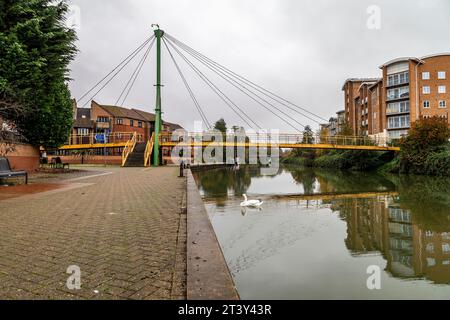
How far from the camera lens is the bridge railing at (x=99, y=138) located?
1399 inches

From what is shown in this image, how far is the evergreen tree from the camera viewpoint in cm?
1077

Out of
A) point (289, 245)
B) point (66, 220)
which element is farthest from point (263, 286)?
point (66, 220)

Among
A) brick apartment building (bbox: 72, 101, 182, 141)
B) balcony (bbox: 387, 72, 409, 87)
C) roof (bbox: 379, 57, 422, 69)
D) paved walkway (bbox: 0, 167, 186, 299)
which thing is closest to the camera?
paved walkway (bbox: 0, 167, 186, 299)

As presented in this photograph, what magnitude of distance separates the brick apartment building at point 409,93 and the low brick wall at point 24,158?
42.4 meters

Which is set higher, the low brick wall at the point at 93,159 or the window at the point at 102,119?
the window at the point at 102,119

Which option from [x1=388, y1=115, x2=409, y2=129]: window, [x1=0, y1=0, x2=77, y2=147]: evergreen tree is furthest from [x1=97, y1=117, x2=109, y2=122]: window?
[x1=388, y1=115, x2=409, y2=129]: window

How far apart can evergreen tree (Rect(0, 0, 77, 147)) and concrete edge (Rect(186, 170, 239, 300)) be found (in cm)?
1005

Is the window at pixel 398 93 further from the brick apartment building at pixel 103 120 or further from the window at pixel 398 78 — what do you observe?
the brick apartment building at pixel 103 120

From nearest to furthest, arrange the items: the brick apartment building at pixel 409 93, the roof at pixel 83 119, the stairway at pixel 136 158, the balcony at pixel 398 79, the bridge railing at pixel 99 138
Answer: the stairway at pixel 136 158 → the bridge railing at pixel 99 138 → the brick apartment building at pixel 409 93 → the balcony at pixel 398 79 → the roof at pixel 83 119

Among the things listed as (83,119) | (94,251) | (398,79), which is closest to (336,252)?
(94,251)

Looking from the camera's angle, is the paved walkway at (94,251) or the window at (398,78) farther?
the window at (398,78)

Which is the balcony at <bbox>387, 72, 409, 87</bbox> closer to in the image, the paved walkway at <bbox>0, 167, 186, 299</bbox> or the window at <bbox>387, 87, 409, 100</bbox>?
the window at <bbox>387, 87, 409, 100</bbox>

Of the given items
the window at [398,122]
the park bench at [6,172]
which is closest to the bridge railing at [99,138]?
the park bench at [6,172]

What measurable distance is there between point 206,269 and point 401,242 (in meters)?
A: 4.38
